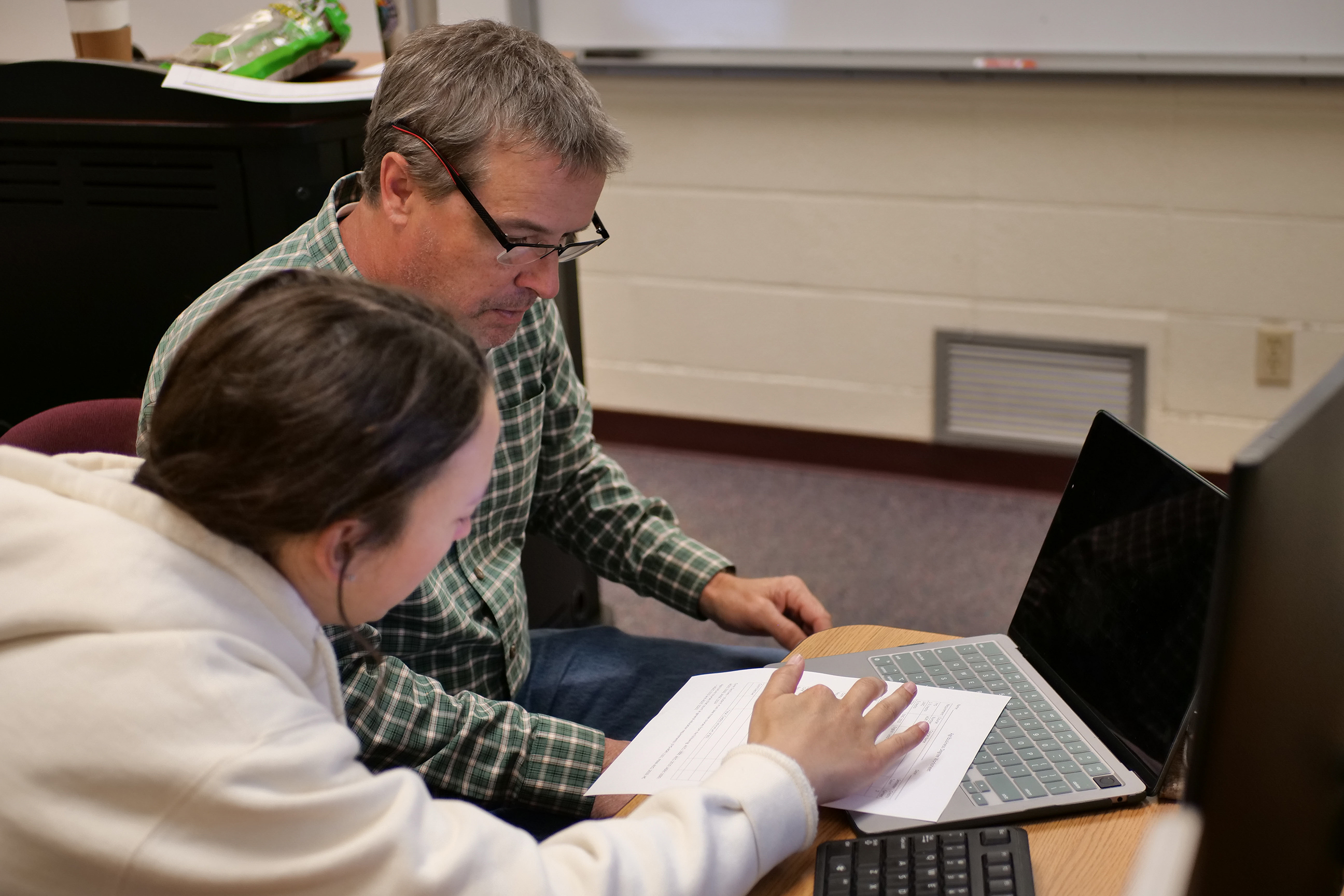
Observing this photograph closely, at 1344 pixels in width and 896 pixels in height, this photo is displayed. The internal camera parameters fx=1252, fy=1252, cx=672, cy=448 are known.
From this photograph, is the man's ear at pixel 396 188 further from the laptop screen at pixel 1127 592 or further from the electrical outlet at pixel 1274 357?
the electrical outlet at pixel 1274 357

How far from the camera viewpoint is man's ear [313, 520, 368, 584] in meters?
0.71

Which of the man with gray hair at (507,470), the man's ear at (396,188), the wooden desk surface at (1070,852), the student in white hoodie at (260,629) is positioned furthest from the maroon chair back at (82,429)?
the wooden desk surface at (1070,852)

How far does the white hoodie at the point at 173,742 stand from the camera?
24.8 inches

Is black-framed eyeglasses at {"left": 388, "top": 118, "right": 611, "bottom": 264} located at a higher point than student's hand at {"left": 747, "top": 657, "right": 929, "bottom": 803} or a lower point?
higher

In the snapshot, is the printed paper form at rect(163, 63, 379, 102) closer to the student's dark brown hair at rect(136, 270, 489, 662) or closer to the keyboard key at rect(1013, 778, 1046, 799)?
the student's dark brown hair at rect(136, 270, 489, 662)

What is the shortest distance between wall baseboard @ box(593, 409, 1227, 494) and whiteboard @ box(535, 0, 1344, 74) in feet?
2.94

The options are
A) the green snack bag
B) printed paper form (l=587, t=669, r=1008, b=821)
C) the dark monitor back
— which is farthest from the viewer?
the green snack bag

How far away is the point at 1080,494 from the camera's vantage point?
1021mm

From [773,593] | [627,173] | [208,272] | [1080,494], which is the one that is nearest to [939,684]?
[1080,494]

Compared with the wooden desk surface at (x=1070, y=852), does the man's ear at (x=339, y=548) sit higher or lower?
higher

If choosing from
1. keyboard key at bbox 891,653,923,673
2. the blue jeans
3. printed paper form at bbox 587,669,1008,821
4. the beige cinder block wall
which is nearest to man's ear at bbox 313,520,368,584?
printed paper form at bbox 587,669,1008,821

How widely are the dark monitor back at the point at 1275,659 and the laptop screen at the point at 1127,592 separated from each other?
0.20m

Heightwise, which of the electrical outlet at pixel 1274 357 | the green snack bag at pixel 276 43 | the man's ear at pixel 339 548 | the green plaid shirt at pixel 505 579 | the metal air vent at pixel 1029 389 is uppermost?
the green snack bag at pixel 276 43

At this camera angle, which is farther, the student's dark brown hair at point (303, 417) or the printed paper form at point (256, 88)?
the printed paper form at point (256, 88)
